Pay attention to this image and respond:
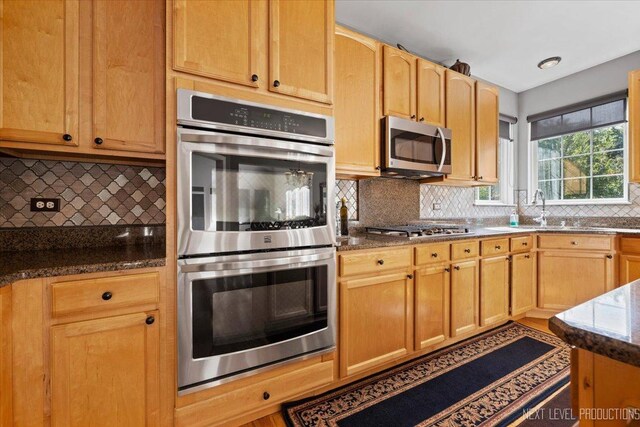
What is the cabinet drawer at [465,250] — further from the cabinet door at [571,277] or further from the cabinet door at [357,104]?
the cabinet door at [571,277]

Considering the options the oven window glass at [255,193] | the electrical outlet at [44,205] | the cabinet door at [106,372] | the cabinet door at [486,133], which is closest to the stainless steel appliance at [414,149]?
the cabinet door at [486,133]

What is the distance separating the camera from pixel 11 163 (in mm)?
1494

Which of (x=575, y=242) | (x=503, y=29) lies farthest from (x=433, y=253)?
(x=503, y=29)

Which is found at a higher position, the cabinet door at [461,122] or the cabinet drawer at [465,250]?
the cabinet door at [461,122]

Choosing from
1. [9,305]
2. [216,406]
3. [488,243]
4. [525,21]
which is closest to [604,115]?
[525,21]

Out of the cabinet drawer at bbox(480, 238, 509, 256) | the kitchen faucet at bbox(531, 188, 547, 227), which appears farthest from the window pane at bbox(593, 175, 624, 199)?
the cabinet drawer at bbox(480, 238, 509, 256)

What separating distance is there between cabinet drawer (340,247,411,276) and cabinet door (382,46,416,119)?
Answer: 1.10m

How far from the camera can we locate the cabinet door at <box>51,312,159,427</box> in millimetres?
1140

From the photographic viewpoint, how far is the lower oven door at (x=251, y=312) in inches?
52.8

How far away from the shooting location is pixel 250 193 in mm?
1463

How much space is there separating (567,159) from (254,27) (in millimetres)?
4043

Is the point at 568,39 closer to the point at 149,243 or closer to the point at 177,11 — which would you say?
the point at 177,11

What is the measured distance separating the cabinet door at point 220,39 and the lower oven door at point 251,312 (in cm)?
91

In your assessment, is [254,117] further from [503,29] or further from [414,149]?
[503,29]
